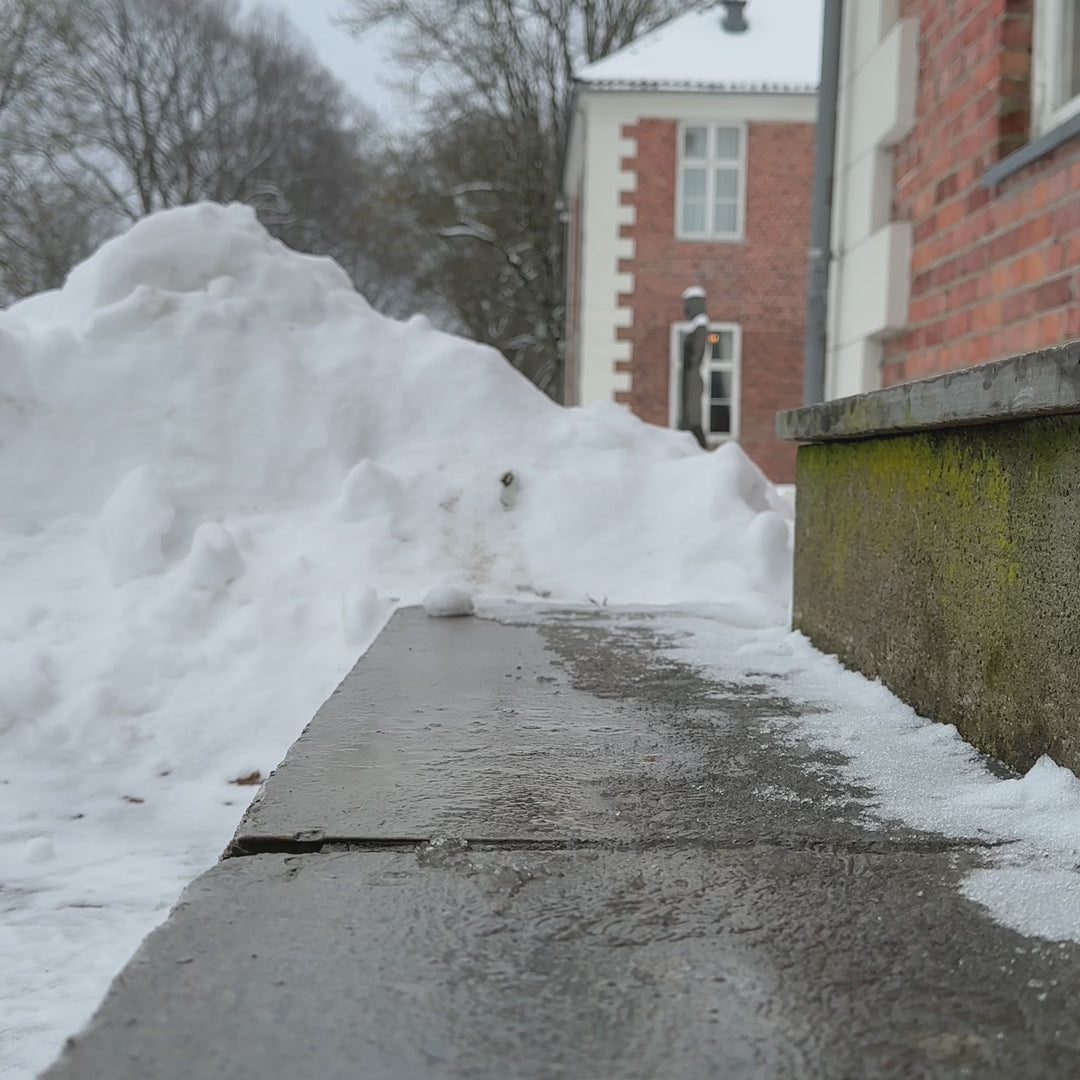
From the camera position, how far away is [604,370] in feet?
50.0

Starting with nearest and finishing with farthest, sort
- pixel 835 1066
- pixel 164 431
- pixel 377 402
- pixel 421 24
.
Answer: pixel 835 1066
pixel 164 431
pixel 377 402
pixel 421 24

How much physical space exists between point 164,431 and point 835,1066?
13.3ft

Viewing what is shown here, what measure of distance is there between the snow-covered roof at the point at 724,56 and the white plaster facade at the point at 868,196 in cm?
1137

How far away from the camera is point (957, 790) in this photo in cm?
Result: 131

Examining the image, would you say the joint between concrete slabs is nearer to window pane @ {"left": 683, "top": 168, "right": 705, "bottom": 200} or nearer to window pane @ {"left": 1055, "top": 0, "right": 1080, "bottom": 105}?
window pane @ {"left": 1055, "top": 0, "right": 1080, "bottom": 105}

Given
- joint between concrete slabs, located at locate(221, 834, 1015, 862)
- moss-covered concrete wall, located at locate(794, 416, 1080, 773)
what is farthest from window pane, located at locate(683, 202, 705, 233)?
joint between concrete slabs, located at locate(221, 834, 1015, 862)

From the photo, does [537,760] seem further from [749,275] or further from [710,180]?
[710,180]

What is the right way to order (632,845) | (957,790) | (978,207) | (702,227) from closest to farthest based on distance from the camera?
(632,845), (957,790), (978,207), (702,227)

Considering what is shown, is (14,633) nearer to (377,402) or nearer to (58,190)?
(377,402)

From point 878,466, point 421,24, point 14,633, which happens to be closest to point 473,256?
point 421,24

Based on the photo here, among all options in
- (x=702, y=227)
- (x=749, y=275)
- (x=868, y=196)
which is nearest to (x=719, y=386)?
(x=749, y=275)

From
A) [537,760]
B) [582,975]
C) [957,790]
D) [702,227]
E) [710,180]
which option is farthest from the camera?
[702,227]

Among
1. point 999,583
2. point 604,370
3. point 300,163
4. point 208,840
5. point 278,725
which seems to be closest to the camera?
point 999,583

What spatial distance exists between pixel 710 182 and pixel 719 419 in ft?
10.7
